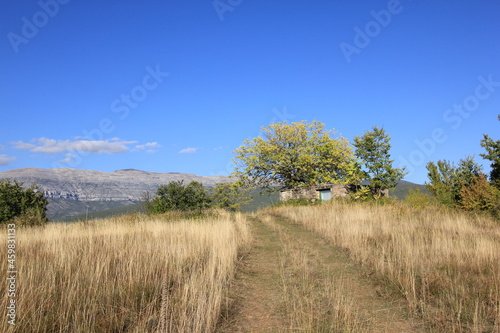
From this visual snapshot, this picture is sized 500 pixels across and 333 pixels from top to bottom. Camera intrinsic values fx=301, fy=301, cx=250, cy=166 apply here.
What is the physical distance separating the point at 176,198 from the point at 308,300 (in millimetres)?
27837

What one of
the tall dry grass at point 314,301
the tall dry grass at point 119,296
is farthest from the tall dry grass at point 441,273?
the tall dry grass at point 119,296

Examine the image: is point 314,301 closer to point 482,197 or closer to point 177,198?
point 482,197

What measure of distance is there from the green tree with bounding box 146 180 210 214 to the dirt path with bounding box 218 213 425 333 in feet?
65.9

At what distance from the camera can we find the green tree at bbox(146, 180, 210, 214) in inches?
1041

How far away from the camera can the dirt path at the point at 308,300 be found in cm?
364

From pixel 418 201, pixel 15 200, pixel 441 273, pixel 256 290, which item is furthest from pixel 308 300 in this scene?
pixel 15 200

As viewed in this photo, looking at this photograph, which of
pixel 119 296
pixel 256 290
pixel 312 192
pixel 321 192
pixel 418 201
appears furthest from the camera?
pixel 312 192

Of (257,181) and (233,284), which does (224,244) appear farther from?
(257,181)

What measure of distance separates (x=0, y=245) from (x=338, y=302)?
7.57m

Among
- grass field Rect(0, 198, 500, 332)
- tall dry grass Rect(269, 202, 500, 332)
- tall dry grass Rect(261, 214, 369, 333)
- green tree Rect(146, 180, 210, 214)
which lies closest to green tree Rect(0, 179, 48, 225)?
green tree Rect(146, 180, 210, 214)

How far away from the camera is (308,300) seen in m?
4.35

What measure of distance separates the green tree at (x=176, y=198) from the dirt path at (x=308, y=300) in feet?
65.9

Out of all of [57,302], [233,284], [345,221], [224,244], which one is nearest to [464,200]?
[345,221]

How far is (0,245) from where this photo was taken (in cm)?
697
